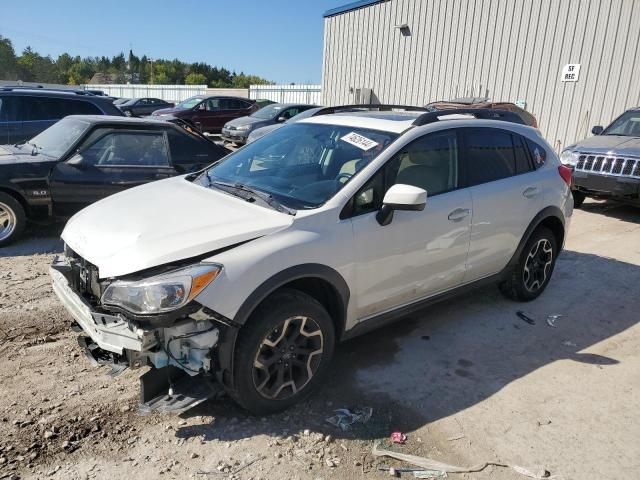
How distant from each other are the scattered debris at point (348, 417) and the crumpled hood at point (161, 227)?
3.95 ft

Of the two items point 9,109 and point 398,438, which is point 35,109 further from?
point 398,438

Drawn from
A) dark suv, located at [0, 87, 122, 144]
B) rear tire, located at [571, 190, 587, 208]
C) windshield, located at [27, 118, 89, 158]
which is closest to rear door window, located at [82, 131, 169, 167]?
windshield, located at [27, 118, 89, 158]

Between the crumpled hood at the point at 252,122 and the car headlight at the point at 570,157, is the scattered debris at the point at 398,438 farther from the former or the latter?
the crumpled hood at the point at 252,122

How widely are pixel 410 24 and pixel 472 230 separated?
16.3 m

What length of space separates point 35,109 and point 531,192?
8036 mm

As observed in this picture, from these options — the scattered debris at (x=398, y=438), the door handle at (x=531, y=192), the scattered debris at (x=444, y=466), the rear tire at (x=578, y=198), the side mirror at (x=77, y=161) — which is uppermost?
the door handle at (x=531, y=192)

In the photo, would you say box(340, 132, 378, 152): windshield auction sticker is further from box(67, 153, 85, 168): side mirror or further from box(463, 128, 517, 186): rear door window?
box(67, 153, 85, 168): side mirror

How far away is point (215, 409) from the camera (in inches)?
122

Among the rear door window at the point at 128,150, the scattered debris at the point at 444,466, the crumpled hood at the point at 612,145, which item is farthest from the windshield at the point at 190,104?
the scattered debris at the point at 444,466

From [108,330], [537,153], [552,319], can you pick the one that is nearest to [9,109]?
[108,330]

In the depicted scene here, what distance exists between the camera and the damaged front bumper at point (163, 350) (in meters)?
2.61

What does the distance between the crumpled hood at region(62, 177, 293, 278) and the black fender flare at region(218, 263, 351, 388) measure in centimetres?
27

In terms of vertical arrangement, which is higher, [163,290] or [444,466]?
[163,290]

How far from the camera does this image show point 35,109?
8586 millimetres
